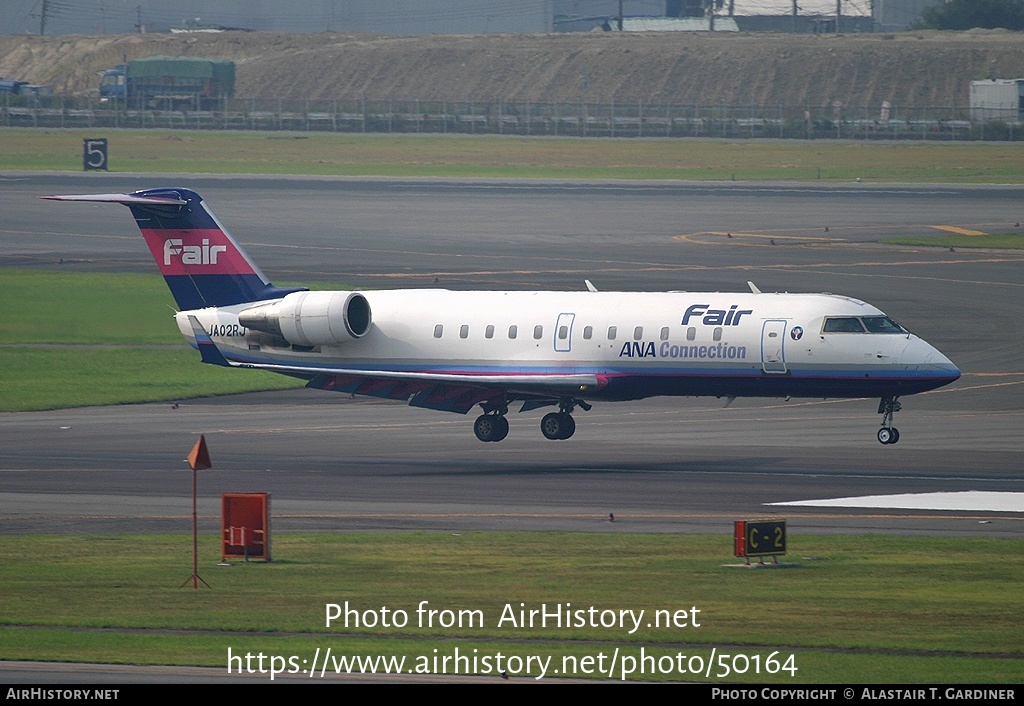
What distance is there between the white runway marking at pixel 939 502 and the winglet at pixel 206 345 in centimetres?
1718

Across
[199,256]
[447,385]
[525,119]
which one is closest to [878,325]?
[447,385]

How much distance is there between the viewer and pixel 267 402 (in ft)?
172

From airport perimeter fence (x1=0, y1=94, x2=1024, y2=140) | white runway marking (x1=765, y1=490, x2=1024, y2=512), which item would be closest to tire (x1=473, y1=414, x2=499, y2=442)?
white runway marking (x1=765, y1=490, x2=1024, y2=512)

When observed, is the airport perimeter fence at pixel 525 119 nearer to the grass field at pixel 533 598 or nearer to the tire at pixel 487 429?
the tire at pixel 487 429

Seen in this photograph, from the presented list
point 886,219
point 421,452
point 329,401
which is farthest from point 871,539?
point 886,219

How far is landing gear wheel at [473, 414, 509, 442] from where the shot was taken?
43.8 m

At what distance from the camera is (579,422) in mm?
48469

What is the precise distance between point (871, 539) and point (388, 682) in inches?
520

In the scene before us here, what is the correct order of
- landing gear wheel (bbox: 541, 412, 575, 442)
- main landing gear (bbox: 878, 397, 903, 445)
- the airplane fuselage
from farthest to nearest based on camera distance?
landing gear wheel (bbox: 541, 412, 575, 442) < main landing gear (bbox: 878, 397, 903, 445) < the airplane fuselage

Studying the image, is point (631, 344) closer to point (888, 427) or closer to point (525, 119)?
point (888, 427)

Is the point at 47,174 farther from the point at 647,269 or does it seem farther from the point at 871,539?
the point at 871,539

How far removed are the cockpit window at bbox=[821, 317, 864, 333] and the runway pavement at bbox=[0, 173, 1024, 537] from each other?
313cm

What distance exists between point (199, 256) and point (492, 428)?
9.15 metres

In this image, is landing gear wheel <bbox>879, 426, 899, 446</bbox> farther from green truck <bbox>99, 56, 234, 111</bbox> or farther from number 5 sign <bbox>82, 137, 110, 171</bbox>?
green truck <bbox>99, 56, 234, 111</bbox>
